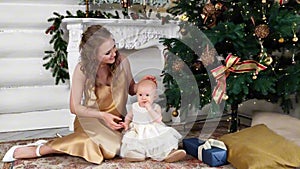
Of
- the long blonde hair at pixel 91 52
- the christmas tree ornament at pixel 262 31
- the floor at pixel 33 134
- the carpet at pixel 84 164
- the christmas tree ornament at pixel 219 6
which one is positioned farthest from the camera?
the floor at pixel 33 134

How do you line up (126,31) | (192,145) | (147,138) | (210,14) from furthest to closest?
(126,31) < (210,14) < (192,145) < (147,138)

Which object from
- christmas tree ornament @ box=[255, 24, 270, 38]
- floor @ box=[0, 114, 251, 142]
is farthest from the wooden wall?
christmas tree ornament @ box=[255, 24, 270, 38]

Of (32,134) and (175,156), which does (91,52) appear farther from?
(32,134)

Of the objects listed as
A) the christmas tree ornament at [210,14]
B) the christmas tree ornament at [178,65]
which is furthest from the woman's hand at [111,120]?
the christmas tree ornament at [210,14]

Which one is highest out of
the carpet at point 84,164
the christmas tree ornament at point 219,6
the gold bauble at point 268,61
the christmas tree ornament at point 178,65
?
the christmas tree ornament at point 219,6

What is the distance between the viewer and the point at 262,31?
2459mm

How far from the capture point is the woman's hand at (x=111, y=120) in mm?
2240

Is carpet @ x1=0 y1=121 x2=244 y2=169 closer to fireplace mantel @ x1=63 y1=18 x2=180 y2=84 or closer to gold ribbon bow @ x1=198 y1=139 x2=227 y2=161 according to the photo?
gold ribbon bow @ x1=198 y1=139 x2=227 y2=161

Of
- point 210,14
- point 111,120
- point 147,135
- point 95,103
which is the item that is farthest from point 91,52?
point 210,14

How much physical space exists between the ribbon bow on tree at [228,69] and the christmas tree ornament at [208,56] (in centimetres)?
10

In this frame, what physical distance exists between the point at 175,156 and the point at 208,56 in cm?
75

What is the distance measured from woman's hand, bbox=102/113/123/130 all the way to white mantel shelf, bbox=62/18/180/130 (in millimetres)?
937

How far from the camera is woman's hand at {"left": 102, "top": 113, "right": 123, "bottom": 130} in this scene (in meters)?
2.24

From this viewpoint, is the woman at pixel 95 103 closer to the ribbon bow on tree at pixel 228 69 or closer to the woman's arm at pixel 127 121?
the woman's arm at pixel 127 121
